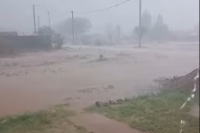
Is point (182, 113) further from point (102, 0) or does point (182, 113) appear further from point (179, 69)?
point (102, 0)

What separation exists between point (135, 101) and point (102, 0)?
9972 cm

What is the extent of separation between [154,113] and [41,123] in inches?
116

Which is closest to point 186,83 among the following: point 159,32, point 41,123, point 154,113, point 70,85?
point 154,113

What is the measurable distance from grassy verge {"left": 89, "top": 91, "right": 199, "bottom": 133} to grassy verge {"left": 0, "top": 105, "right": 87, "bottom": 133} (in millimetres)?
1144

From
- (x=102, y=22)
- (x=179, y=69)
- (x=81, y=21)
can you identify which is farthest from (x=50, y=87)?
(x=102, y=22)

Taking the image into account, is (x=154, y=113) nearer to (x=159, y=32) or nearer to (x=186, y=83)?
(x=186, y=83)

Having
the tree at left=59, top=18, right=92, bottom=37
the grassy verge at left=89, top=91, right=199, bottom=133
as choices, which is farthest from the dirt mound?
the tree at left=59, top=18, right=92, bottom=37

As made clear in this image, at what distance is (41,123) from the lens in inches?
333

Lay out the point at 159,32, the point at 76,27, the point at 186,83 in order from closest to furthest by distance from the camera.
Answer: the point at 186,83, the point at 159,32, the point at 76,27

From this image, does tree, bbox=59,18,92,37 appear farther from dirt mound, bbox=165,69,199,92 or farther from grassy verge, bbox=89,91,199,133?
grassy verge, bbox=89,91,199,133

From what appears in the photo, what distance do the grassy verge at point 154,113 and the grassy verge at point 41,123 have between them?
1.14 m

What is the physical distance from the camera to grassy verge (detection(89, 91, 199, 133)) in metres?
7.81

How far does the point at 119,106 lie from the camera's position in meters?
9.97

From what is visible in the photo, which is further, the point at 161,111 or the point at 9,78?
the point at 9,78
